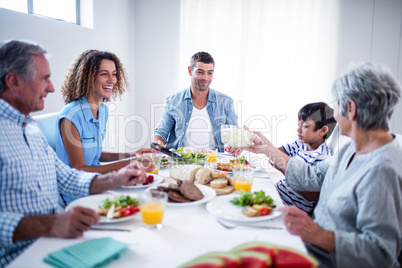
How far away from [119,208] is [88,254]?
31 centimetres

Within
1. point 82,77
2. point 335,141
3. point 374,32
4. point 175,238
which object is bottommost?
point 175,238

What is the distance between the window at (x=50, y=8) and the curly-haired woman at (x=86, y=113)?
3.67 feet

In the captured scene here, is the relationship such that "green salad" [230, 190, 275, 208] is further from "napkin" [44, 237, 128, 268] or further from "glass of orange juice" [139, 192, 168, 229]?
"napkin" [44, 237, 128, 268]

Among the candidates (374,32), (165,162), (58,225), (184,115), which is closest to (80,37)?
(184,115)

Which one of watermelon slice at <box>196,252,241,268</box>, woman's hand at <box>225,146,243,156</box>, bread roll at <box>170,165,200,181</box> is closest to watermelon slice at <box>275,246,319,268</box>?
watermelon slice at <box>196,252,241,268</box>

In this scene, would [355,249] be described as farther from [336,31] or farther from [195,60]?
[336,31]

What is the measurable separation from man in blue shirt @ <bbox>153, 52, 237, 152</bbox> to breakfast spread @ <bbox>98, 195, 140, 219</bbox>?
1956mm

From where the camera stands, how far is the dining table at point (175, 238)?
3.14 feet

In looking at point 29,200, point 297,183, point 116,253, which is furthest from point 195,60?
point 116,253

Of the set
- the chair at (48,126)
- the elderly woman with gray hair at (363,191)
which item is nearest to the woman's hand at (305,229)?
the elderly woman with gray hair at (363,191)

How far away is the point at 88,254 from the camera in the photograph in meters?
0.91

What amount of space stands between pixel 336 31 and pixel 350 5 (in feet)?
1.24

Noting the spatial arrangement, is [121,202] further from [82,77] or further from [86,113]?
[82,77]

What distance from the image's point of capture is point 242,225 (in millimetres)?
1213
